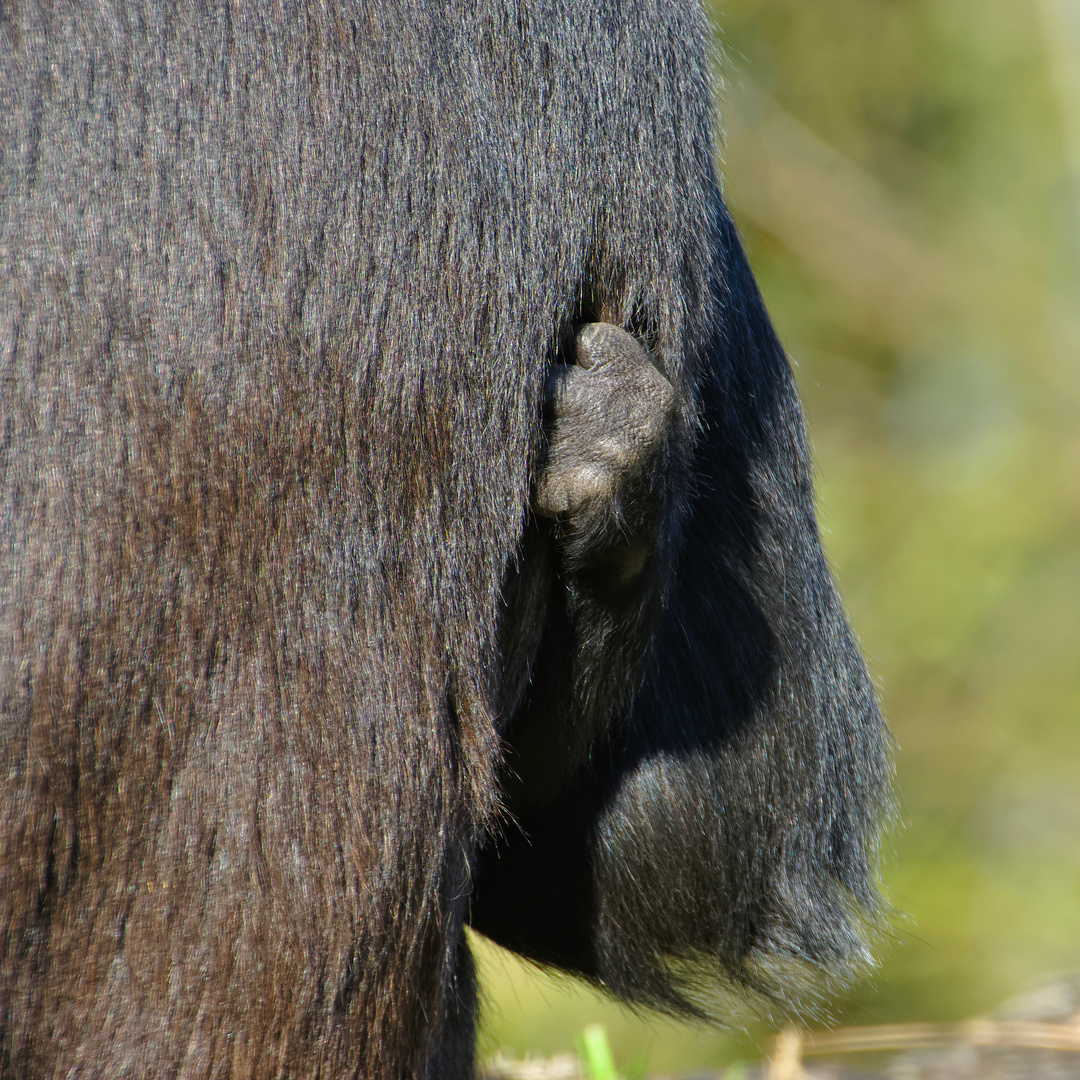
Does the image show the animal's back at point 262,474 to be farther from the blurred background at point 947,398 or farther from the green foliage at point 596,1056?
the blurred background at point 947,398

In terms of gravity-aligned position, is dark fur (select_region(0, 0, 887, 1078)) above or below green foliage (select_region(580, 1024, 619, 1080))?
above

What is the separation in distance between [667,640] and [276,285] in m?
0.72

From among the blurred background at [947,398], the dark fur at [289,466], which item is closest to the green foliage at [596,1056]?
the dark fur at [289,466]

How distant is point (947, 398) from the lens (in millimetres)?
5848

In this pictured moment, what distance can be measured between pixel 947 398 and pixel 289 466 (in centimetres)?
519

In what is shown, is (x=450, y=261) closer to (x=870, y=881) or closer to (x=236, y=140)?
(x=236, y=140)

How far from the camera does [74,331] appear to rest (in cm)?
106

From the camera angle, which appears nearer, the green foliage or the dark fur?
the dark fur

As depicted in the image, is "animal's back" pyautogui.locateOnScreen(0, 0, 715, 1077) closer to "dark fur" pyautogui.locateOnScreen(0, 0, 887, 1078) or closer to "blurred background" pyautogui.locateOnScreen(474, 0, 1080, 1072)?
"dark fur" pyautogui.locateOnScreen(0, 0, 887, 1078)

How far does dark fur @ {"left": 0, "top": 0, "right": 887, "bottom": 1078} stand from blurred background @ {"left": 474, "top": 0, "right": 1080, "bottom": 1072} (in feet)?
12.4

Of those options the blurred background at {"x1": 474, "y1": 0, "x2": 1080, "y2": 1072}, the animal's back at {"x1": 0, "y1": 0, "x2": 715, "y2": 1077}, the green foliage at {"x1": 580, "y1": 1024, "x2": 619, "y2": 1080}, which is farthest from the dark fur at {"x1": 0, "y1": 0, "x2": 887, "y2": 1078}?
the blurred background at {"x1": 474, "y1": 0, "x2": 1080, "y2": 1072}

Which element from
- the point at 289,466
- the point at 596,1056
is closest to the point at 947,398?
the point at 596,1056

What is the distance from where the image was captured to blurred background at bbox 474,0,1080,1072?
202 inches

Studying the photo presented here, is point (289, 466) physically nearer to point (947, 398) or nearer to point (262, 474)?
point (262, 474)
